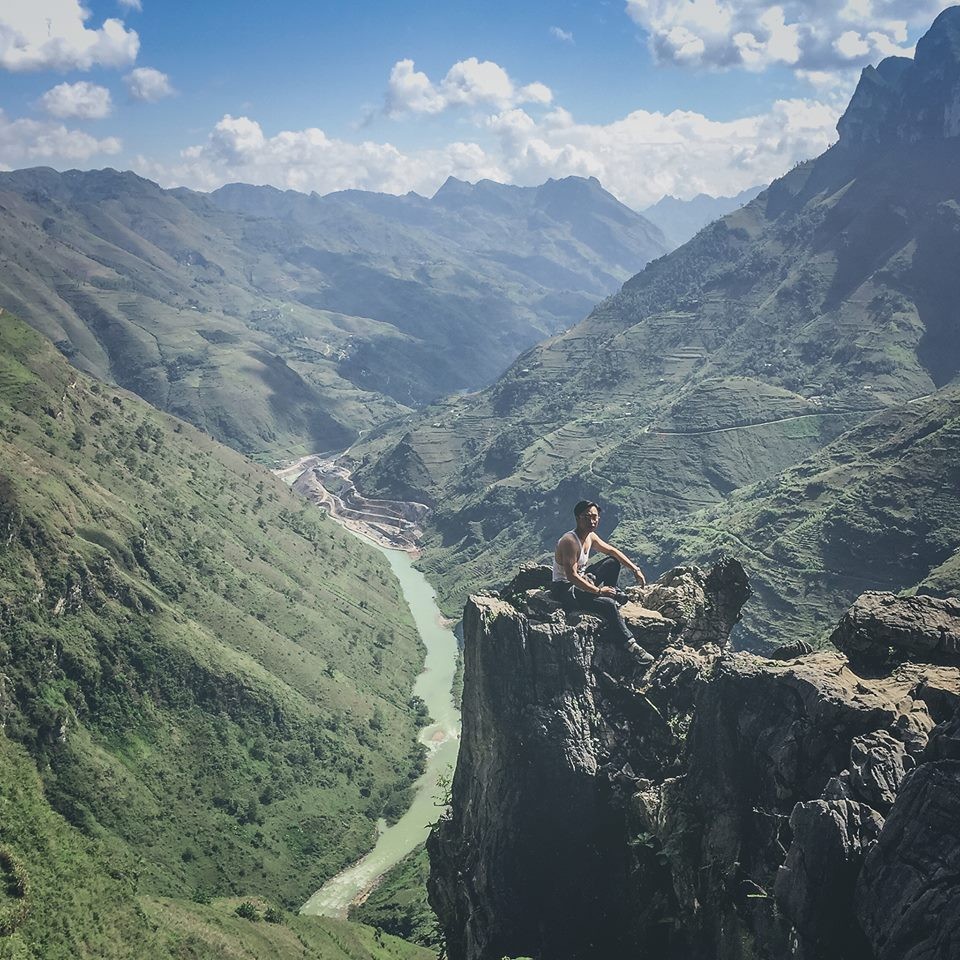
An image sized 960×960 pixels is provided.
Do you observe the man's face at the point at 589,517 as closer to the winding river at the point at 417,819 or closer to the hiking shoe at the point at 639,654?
the hiking shoe at the point at 639,654

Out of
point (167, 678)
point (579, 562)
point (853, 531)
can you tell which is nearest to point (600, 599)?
point (579, 562)

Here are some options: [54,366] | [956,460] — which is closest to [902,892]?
[956,460]

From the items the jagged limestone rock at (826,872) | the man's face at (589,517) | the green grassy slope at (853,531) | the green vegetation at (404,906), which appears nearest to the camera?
the jagged limestone rock at (826,872)

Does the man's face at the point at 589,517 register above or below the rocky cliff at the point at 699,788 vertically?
above

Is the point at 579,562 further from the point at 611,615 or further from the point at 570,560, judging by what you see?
the point at 611,615

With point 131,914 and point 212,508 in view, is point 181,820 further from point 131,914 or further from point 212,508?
point 212,508

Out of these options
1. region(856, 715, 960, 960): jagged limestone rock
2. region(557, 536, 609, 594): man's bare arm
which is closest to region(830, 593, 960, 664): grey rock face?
region(856, 715, 960, 960): jagged limestone rock

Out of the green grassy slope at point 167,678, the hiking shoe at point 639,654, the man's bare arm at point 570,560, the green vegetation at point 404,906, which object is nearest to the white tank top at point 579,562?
the man's bare arm at point 570,560

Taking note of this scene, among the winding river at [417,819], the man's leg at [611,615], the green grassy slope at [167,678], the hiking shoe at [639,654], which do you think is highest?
the man's leg at [611,615]
